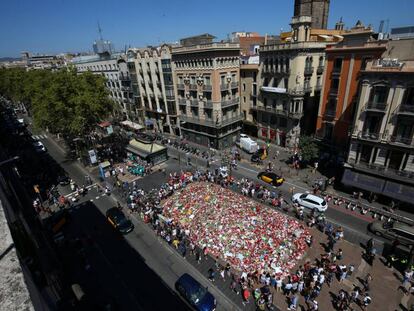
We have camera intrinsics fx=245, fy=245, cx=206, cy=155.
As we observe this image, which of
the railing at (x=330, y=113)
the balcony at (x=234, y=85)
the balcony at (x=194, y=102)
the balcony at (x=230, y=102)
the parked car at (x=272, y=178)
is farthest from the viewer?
the balcony at (x=194, y=102)

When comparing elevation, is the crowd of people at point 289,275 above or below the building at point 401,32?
below

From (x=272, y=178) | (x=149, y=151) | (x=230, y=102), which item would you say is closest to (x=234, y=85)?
(x=230, y=102)

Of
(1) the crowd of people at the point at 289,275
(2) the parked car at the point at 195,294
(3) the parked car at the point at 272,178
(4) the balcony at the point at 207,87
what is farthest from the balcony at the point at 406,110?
(4) the balcony at the point at 207,87

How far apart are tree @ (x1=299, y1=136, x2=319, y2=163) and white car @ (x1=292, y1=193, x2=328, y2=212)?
897 cm

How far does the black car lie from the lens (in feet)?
93.0

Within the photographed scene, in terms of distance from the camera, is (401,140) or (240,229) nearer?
(240,229)

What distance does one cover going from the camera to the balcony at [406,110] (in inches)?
1051

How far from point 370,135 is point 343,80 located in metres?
10.1

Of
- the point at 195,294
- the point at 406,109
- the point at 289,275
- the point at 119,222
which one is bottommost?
the point at 289,275

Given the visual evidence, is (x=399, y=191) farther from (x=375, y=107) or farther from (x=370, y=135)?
(x=375, y=107)

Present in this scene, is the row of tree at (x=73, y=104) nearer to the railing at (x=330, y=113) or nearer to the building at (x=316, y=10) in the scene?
the railing at (x=330, y=113)

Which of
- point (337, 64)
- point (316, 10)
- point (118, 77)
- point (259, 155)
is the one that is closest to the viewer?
point (337, 64)

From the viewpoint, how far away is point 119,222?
28547mm

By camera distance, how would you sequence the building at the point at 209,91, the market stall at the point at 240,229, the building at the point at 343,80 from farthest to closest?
the building at the point at 209,91 → the building at the point at 343,80 → the market stall at the point at 240,229
